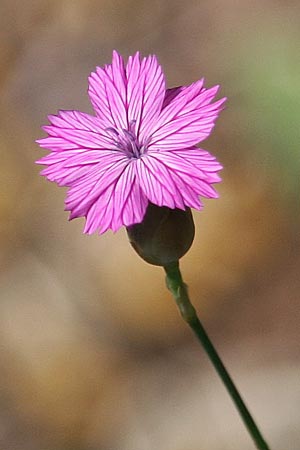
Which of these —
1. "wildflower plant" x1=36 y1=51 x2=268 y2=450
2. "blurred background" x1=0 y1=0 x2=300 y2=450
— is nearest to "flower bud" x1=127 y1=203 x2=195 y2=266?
"wildflower plant" x1=36 y1=51 x2=268 y2=450

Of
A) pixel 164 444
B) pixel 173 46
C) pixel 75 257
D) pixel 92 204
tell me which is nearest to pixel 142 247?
pixel 92 204

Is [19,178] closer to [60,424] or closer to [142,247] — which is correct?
[60,424]

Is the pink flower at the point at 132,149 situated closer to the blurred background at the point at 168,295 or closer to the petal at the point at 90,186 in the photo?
the petal at the point at 90,186

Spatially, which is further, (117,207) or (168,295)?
(168,295)

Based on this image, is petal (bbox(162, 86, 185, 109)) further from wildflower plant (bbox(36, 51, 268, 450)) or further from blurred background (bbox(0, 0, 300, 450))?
blurred background (bbox(0, 0, 300, 450))

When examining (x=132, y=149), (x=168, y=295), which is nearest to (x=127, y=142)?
(x=132, y=149)

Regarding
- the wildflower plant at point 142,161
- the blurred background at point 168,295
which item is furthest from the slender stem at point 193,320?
the blurred background at point 168,295

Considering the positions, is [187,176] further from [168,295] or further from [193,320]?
[168,295]
